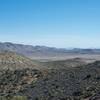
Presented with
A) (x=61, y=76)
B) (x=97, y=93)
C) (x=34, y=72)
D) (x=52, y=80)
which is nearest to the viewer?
(x=97, y=93)

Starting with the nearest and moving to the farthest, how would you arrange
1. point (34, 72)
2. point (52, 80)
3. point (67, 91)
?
point (67, 91) → point (52, 80) → point (34, 72)

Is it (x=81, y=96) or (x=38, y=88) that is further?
(x=38, y=88)

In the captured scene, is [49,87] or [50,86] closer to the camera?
[49,87]

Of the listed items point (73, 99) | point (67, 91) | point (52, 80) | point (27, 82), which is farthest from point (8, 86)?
point (73, 99)

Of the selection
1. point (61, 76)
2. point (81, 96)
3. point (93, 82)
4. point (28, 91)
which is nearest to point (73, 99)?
point (81, 96)

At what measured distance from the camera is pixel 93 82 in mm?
39844

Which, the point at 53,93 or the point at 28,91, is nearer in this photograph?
the point at 53,93

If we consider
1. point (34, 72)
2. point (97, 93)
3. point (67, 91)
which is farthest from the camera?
point (34, 72)

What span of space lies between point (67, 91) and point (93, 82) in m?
4.41

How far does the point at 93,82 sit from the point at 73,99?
8578 mm

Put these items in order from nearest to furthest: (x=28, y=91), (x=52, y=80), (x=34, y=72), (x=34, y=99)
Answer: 1. (x=34, y=99)
2. (x=28, y=91)
3. (x=52, y=80)
4. (x=34, y=72)

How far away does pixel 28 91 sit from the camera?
137ft

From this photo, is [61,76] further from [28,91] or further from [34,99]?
[34,99]

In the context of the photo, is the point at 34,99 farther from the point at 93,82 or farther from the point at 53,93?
the point at 93,82
